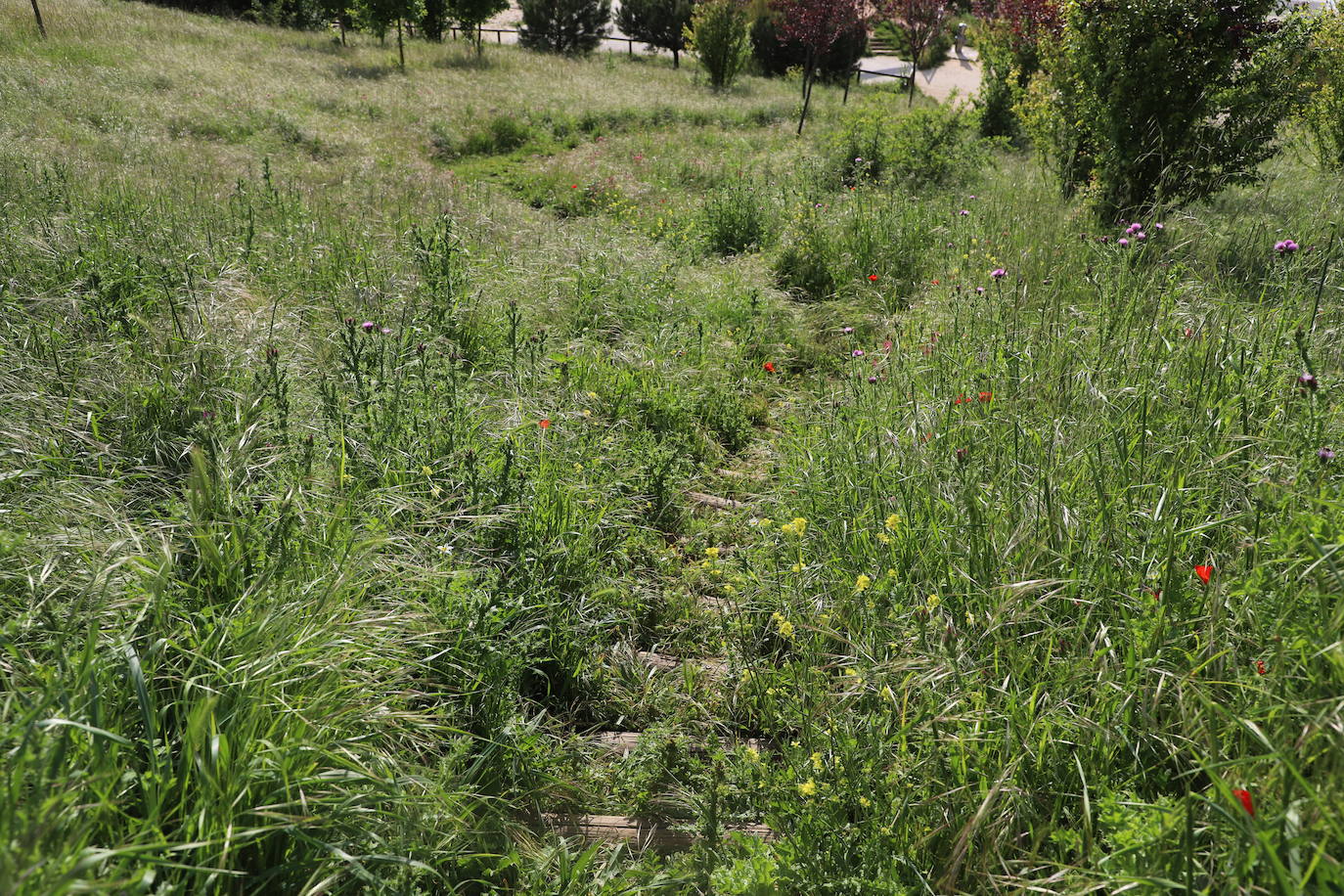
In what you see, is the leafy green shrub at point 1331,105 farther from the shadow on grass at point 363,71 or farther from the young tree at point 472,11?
the young tree at point 472,11

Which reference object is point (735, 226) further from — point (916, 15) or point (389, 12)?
point (916, 15)

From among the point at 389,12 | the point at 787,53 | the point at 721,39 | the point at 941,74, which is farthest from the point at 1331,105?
the point at 941,74

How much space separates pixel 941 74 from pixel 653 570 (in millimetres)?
Result: 37345

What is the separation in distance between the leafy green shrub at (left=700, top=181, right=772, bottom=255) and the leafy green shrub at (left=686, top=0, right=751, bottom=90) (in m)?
15.2

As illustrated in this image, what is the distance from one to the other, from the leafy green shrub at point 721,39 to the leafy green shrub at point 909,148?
40.9 feet

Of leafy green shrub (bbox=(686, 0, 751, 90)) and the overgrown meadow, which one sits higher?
leafy green shrub (bbox=(686, 0, 751, 90))

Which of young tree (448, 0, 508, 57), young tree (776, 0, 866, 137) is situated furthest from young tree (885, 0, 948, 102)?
young tree (448, 0, 508, 57)

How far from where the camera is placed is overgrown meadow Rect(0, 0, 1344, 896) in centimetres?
187

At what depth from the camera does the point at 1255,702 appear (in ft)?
6.39

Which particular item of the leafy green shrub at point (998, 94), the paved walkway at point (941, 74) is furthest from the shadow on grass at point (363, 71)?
the paved walkway at point (941, 74)

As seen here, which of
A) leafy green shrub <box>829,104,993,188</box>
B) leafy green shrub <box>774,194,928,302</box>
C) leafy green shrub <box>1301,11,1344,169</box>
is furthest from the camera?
leafy green shrub <box>829,104,993,188</box>

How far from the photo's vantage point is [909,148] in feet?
32.9

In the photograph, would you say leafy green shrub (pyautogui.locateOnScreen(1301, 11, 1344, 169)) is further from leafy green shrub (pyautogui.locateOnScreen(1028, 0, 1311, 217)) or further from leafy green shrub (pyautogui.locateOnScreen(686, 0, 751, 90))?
leafy green shrub (pyautogui.locateOnScreen(686, 0, 751, 90))

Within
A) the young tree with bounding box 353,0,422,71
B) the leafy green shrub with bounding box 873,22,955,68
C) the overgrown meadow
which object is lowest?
the overgrown meadow
